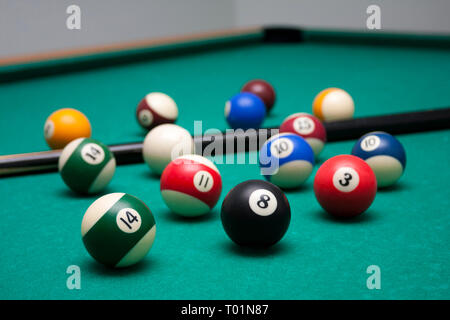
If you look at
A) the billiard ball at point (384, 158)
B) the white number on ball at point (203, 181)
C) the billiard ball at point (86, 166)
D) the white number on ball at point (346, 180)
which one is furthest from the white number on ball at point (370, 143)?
the billiard ball at point (86, 166)

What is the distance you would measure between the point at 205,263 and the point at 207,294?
0.88ft

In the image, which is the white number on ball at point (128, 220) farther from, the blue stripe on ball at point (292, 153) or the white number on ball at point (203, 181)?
the blue stripe on ball at point (292, 153)

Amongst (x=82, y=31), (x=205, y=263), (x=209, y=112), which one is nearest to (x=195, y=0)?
(x=82, y=31)

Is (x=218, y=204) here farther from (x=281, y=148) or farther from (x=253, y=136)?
(x=253, y=136)

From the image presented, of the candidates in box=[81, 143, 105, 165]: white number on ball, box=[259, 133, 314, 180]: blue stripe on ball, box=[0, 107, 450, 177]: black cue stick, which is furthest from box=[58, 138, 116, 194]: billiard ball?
box=[259, 133, 314, 180]: blue stripe on ball

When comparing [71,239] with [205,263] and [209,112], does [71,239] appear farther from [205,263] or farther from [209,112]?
[209,112]

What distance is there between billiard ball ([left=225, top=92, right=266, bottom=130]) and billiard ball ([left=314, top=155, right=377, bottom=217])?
1436 mm

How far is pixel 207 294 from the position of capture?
187 cm

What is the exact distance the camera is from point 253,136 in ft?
11.6

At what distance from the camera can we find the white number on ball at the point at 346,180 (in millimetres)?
2488

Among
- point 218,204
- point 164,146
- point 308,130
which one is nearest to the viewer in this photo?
point 218,204

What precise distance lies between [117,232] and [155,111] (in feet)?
6.47

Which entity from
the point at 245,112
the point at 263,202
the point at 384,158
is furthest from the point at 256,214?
the point at 245,112

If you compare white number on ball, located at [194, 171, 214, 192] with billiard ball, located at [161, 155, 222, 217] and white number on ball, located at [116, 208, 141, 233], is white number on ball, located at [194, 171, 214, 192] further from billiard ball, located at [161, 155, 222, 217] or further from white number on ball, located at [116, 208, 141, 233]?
white number on ball, located at [116, 208, 141, 233]
